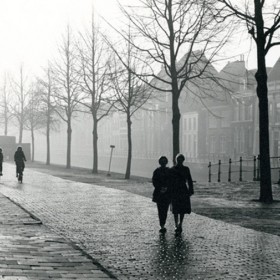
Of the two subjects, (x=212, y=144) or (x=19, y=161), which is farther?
(x=212, y=144)

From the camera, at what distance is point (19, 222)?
35.0ft

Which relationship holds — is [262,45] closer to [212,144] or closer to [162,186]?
[162,186]

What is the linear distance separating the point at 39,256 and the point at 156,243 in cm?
→ 200

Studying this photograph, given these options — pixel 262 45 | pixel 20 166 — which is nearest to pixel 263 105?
pixel 262 45

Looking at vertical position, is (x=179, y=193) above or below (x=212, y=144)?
below

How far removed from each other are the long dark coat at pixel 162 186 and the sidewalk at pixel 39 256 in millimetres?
1856

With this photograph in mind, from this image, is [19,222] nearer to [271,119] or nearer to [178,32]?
[178,32]

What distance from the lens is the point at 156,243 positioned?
8586 millimetres

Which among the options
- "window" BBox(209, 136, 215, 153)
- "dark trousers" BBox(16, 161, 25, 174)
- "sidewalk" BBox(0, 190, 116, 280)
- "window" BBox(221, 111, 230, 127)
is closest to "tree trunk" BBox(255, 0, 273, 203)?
"sidewalk" BBox(0, 190, 116, 280)

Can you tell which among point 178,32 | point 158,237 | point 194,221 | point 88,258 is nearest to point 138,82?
point 178,32

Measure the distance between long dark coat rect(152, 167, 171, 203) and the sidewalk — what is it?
1.86 metres

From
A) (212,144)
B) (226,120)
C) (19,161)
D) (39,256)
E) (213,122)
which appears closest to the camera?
(39,256)

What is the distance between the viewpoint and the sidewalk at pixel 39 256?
623 centimetres

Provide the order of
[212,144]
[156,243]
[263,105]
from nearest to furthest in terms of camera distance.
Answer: [156,243] → [263,105] → [212,144]
